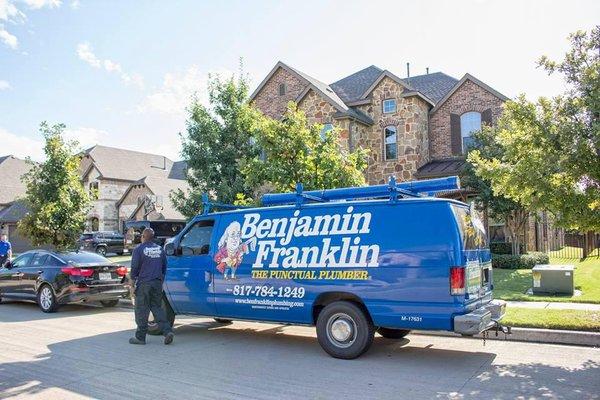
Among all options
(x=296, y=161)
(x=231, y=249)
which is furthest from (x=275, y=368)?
(x=296, y=161)

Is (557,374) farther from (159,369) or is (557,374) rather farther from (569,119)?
(159,369)

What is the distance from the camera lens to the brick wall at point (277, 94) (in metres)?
25.9

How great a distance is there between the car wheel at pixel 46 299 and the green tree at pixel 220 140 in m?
8.48

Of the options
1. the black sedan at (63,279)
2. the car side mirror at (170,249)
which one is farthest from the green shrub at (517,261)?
the car side mirror at (170,249)

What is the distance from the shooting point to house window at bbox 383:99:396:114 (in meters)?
24.1

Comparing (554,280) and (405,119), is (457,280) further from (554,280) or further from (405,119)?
(405,119)

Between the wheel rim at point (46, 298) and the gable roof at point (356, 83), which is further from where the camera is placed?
the gable roof at point (356, 83)

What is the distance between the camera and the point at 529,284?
14125 millimetres

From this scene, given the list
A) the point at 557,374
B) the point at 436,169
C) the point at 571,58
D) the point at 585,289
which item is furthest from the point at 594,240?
the point at 557,374

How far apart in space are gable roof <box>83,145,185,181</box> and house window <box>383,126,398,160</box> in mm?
25044

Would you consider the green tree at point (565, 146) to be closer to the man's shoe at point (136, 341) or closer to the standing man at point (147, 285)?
the standing man at point (147, 285)

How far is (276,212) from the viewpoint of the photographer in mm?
8000

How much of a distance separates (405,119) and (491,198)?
6.06m

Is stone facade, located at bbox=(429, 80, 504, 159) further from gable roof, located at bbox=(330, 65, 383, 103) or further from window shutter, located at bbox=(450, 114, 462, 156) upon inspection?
gable roof, located at bbox=(330, 65, 383, 103)
